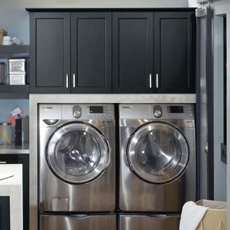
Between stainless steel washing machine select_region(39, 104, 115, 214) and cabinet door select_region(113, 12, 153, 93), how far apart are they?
0.40 m

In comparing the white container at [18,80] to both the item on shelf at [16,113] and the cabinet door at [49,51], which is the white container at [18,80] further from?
the item on shelf at [16,113]

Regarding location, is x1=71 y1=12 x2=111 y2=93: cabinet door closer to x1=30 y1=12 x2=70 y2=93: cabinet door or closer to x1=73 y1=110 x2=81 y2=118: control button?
x1=30 y1=12 x2=70 y2=93: cabinet door

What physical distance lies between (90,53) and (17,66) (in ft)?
2.39

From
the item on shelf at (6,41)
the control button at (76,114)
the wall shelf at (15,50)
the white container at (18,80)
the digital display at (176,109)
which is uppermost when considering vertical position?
the item on shelf at (6,41)

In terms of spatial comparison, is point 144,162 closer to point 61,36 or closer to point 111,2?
point 61,36

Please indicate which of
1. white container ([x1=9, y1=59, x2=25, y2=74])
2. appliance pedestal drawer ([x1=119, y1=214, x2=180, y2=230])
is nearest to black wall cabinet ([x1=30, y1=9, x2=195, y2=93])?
white container ([x1=9, y1=59, x2=25, y2=74])

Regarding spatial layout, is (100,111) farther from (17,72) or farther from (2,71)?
(2,71)

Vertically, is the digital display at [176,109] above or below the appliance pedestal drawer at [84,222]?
above

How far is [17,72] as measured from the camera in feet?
14.8

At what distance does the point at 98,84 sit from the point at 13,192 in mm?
1775

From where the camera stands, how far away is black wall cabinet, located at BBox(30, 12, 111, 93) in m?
4.32

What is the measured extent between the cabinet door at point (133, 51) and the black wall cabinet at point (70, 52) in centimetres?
7

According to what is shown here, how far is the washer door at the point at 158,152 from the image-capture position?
13.8ft

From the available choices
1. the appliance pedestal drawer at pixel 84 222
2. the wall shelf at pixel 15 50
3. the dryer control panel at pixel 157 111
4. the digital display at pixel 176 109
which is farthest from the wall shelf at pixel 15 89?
the digital display at pixel 176 109
